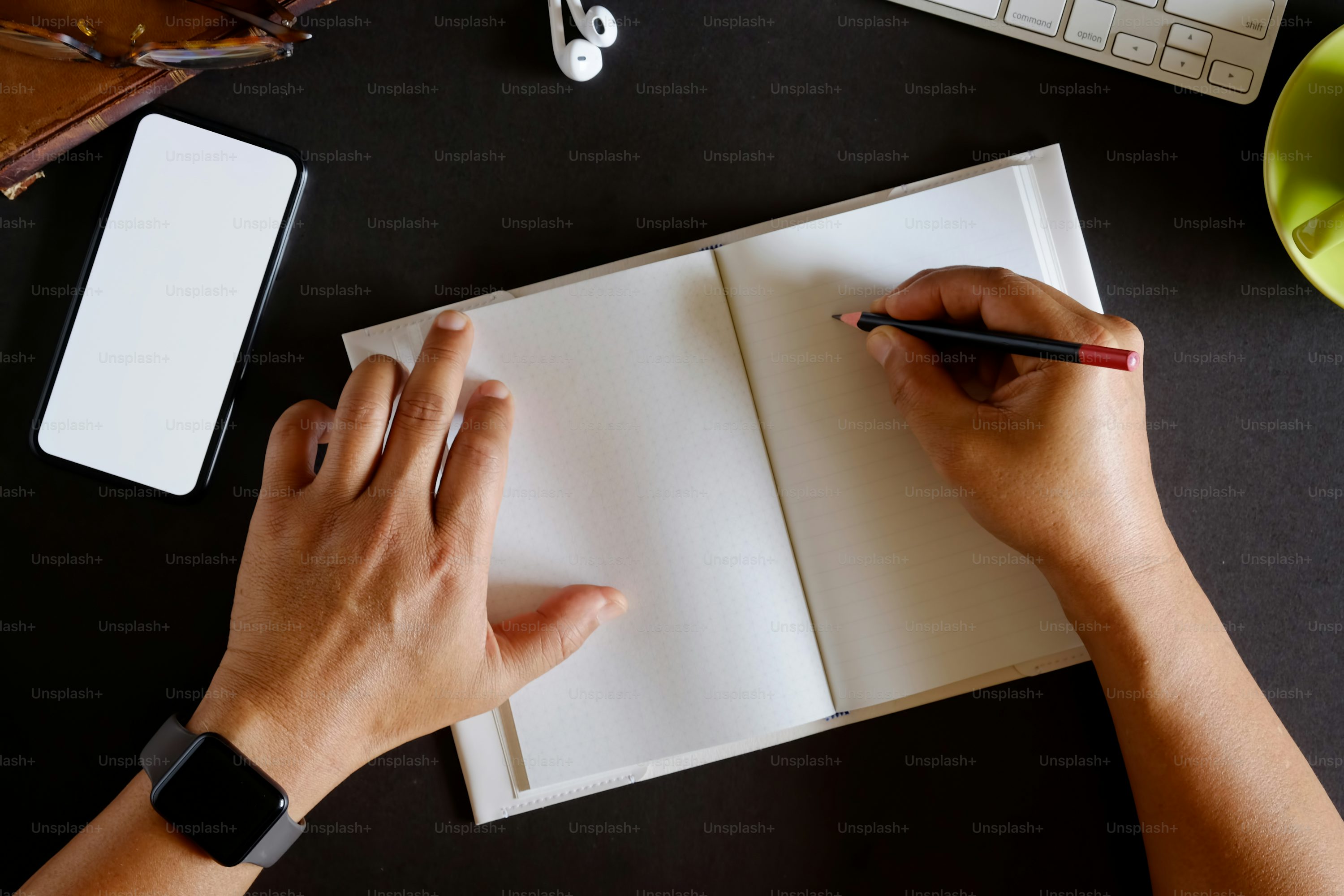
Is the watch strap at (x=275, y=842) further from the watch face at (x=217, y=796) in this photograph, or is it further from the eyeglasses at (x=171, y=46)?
the eyeglasses at (x=171, y=46)

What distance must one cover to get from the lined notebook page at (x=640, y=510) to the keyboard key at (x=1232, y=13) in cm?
66

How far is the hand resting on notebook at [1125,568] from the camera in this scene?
0.83 meters

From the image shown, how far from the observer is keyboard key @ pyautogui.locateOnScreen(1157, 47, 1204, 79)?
0.96 meters

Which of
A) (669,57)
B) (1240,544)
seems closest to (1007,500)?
(1240,544)

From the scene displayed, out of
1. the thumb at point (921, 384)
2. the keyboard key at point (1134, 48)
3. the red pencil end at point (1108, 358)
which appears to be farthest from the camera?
the keyboard key at point (1134, 48)

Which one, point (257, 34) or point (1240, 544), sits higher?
→ point (257, 34)

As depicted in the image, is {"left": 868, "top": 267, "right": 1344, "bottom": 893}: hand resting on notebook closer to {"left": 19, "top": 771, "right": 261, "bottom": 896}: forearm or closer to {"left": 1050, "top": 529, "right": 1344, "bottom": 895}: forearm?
{"left": 1050, "top": 529, "right": 1344, "bottom": 895}: forearm

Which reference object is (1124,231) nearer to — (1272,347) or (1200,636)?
(1272,347)

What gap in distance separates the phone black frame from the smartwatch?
0.34 meters

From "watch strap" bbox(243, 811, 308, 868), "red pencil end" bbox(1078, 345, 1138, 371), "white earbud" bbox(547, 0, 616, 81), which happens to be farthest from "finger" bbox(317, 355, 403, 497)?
"red pencil end" bbox(1078, 345, 1138, 371)

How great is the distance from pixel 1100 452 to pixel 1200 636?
251mm

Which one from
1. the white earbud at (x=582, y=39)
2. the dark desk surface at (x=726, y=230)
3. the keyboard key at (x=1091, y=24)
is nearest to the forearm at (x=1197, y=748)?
the dark desk surface at (x=726, y=230)

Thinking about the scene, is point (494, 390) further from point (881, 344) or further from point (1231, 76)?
point (1231, 76)

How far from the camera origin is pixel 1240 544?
3.28 ft
